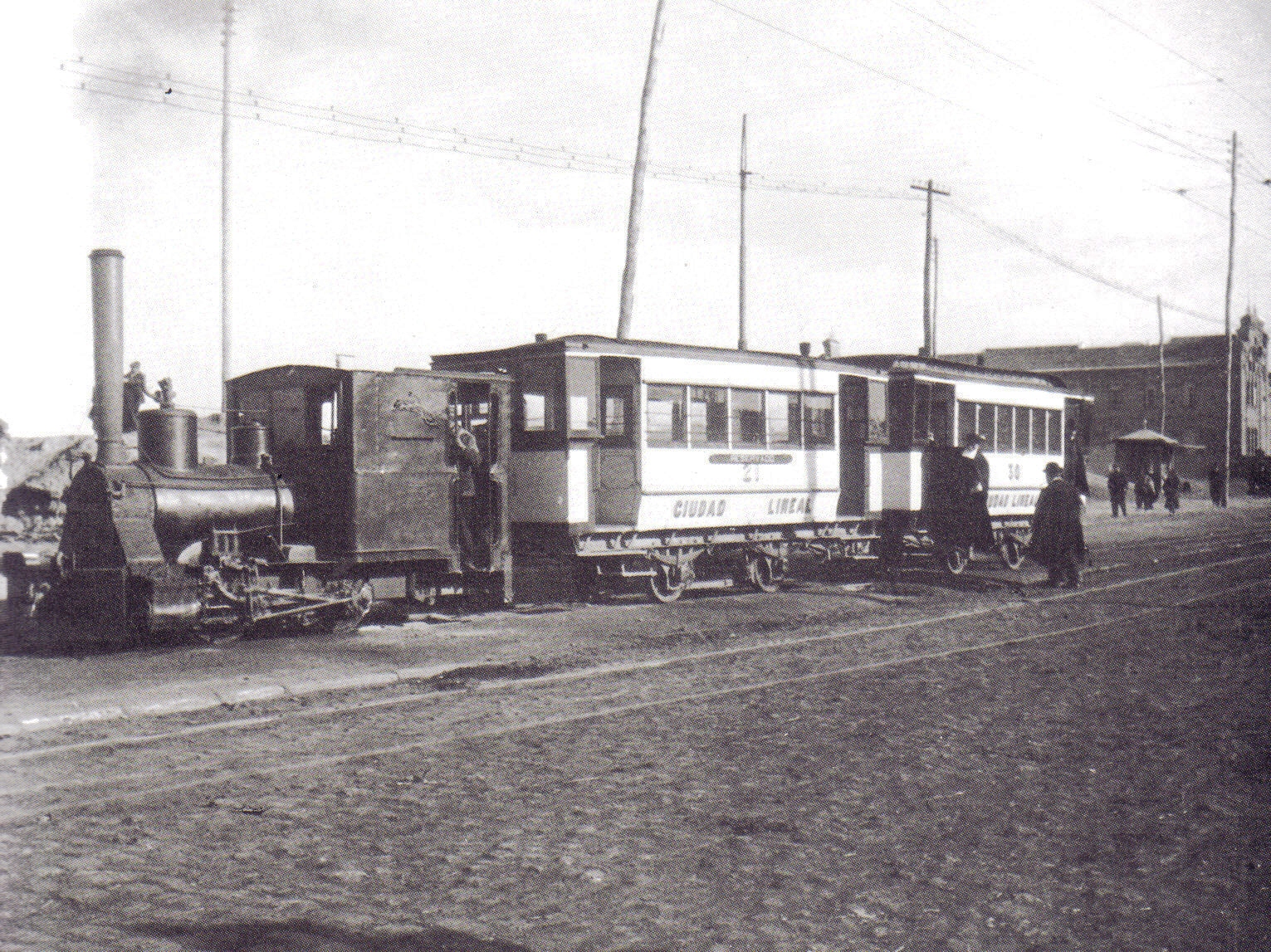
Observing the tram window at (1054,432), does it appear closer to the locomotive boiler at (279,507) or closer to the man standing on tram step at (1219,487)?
the locomotive boiler at (279,507)

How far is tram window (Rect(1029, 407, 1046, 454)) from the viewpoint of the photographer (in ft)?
70.8

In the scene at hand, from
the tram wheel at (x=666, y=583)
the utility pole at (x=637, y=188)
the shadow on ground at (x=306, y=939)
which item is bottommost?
the shadow on ground at (x=306, y=939)

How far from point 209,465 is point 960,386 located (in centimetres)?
1268

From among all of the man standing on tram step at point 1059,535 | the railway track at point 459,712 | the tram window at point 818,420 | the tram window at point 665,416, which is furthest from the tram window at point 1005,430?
the tram window at point 665,416

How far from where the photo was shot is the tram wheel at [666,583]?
15539 millimetres

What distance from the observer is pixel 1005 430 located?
2075 cm

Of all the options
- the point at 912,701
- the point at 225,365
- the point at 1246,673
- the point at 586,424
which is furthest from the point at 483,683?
the point at 225,365

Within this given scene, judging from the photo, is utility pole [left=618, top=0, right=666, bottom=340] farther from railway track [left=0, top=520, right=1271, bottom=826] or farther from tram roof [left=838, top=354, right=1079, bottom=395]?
railway track [left=0, top=520, right=1271, bottom=826]

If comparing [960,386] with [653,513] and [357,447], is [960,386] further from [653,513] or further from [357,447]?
[357,447]

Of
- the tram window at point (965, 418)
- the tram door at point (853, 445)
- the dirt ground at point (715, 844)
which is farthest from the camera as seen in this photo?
the tram window at point (965, 418)

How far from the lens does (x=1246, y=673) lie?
9.18 meters

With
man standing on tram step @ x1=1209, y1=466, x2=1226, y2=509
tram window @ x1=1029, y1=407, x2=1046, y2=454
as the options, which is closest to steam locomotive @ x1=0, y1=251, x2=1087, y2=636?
tram window @ x1=1029, y1=407, x2=1046, y2=454

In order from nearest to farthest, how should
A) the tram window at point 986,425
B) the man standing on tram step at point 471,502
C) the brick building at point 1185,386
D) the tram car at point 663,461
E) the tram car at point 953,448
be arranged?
the man standing on tram step at point 471,502 → the tram car at point 663,461 → the tram car at point 953,448 → the tram window at point 986,425 → the brick building at point 1185,386

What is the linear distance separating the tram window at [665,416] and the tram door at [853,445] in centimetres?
395
